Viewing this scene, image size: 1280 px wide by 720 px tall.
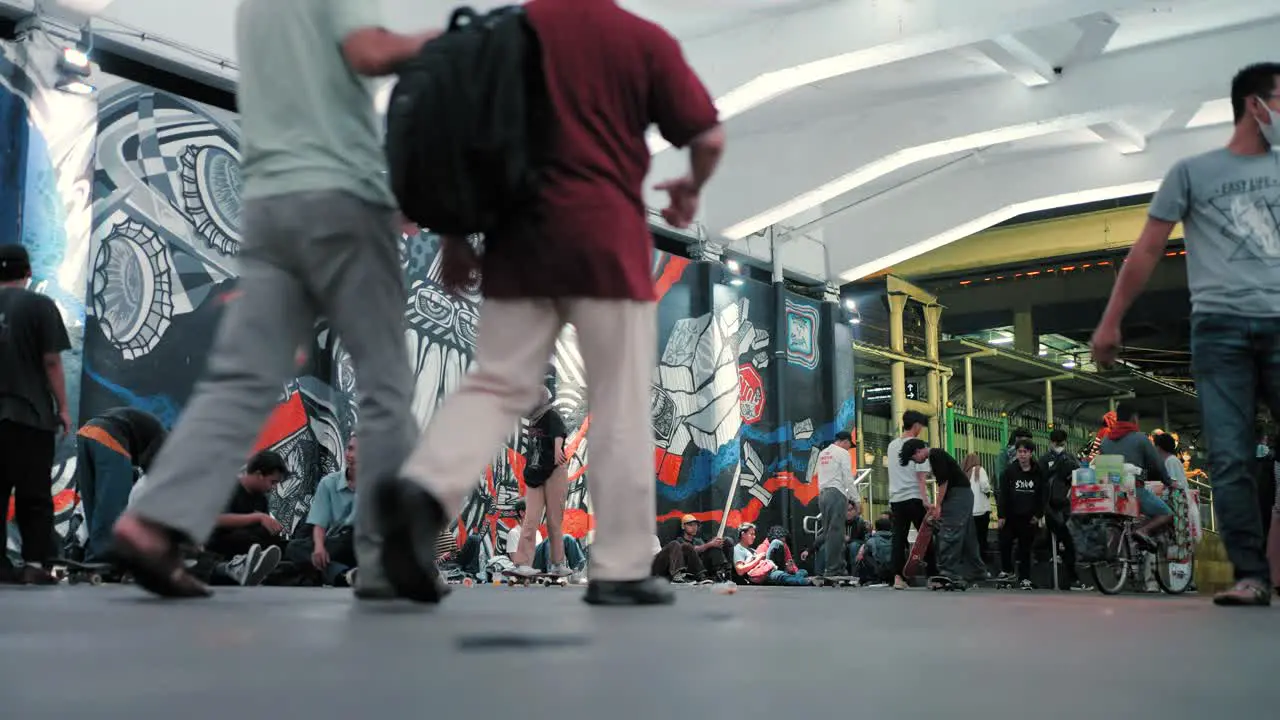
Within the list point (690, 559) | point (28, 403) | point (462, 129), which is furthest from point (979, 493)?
point (462, 129)

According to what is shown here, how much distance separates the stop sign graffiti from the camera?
15.9 metres

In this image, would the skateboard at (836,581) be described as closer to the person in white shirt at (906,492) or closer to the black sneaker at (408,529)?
the person in white shirt at (906,492)

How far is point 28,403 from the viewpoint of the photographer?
17.9 ft

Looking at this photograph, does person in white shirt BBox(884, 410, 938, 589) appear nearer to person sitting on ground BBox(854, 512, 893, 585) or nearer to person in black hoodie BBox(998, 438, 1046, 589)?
person in black hoodie BBox(998, 438, 1046, 589)

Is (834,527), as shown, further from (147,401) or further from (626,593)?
(626,593)

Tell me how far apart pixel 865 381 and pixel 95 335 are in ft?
48.6

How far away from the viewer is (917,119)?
1449cm

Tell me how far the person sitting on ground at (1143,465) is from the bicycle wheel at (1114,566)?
0.62 feet

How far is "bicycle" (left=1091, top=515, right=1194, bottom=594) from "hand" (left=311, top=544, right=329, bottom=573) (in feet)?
18.0

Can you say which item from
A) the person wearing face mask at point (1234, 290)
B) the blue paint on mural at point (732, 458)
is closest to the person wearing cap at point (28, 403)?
the person wearing face mask at point (1234, 290)

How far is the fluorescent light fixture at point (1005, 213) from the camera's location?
51.5 ft

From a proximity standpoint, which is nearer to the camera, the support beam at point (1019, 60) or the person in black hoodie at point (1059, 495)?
the person in black hoodie at point (1059, 495)

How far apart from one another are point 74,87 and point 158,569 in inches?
311

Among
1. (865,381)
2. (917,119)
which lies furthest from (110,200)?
(865,381)
